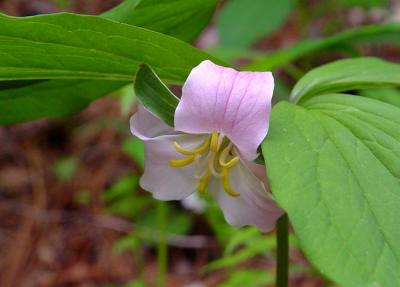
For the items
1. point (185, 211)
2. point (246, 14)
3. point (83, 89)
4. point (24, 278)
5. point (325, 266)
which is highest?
point (325, 266)

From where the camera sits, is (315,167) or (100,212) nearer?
(315,167)

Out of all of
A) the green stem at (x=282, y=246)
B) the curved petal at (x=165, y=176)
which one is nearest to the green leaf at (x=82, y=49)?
the curved petal at (x=165, y=176)

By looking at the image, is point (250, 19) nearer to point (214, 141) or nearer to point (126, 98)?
point (126, 98)

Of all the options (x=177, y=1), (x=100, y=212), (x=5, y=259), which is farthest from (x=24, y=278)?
(x=177, y=1)

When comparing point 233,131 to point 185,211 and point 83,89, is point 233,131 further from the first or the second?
point 185,211

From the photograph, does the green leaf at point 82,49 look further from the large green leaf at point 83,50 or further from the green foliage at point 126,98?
the green foliage at point 126,98

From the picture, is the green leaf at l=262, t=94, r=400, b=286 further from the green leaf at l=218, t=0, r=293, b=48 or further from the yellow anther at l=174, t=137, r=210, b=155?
the green leaf at l=218, t=0, r=293, b=48

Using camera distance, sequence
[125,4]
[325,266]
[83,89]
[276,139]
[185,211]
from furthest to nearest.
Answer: [185,211] → [83,89] → [125,4] → [276,139] → [325,266]

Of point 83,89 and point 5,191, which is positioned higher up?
point 83,89
